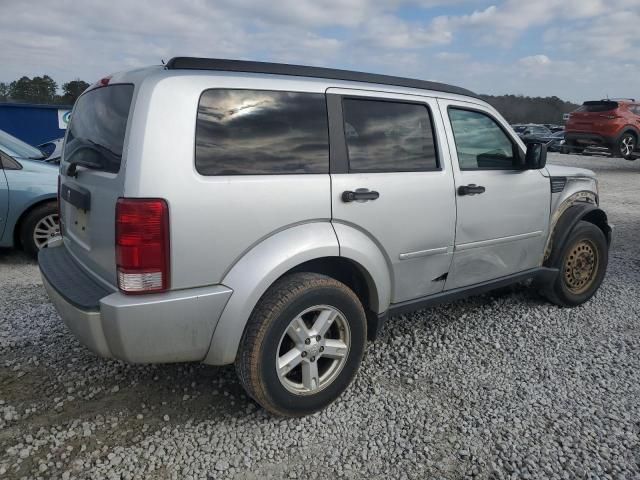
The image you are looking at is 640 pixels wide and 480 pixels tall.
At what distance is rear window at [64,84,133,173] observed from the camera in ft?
7.80

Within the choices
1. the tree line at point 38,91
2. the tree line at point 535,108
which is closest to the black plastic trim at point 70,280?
the tree line at point 38,91

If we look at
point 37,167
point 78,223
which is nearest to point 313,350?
point 78,223

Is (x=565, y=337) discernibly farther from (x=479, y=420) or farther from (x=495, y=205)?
(x=479, y=420)

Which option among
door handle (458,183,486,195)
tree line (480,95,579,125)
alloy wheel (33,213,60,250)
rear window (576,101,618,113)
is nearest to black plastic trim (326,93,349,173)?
door handle (458,183,486,195)

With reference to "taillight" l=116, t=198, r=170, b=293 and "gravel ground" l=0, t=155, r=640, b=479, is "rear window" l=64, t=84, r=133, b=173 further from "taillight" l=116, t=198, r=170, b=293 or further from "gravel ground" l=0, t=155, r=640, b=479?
"gravel ground" l=0, t=155, r=640, b=479

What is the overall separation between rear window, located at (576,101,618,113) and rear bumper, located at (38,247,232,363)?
1689cm

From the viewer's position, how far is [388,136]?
3016 mm

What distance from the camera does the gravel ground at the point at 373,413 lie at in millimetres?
2373

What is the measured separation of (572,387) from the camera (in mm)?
3080

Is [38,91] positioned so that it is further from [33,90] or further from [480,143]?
[480,143]

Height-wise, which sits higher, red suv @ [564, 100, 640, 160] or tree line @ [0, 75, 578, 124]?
tree line @ [0, 75, 578, 124]

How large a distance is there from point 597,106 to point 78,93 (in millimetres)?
15990

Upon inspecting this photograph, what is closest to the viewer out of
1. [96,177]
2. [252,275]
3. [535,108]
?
[252,275]

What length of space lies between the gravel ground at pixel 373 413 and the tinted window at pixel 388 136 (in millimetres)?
1359
